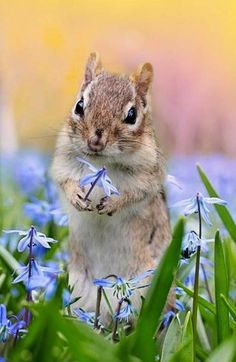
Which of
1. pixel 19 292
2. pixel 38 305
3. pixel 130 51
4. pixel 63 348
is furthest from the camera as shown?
pixel 130 51

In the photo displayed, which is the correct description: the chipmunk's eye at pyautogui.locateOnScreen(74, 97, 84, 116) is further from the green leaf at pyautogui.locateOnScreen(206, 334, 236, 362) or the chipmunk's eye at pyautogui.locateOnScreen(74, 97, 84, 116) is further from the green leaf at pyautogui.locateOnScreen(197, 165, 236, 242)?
the green leaf at pyautogui.locateOnScreen(206, 334, 236, 362)

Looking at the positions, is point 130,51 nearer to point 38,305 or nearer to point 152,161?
point 152,161

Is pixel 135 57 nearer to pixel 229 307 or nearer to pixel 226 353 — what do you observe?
pixel 229 307

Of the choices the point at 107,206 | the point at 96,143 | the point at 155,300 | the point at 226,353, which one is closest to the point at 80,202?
the point at 107,206

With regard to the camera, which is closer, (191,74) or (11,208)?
(11,208)

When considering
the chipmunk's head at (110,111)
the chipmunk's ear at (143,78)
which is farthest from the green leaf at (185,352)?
the chipmunk's ear at (143,78)

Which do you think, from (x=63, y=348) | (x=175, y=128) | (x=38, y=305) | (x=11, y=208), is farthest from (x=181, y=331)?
(x=175, y=128)
